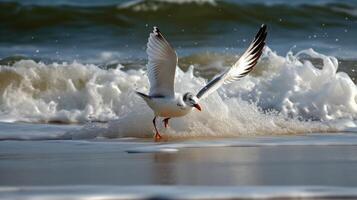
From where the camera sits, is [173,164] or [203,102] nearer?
[173,164]

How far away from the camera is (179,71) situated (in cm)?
1258

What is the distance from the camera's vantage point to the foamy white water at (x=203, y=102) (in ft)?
30.7

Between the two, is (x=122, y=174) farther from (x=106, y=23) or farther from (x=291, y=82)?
(x=106, y=23)

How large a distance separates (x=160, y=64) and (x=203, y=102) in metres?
0.69

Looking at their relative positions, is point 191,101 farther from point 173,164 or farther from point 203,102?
point 173,164

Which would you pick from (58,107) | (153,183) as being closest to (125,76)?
(58,107)

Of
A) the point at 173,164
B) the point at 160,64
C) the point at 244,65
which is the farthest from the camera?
the point at 244,65

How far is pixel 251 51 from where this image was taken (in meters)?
9.66

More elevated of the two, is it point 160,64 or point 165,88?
point 160,64

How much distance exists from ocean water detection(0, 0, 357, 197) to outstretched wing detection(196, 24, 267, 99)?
0.22 m

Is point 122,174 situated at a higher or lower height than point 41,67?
higher

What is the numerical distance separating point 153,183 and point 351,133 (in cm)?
380

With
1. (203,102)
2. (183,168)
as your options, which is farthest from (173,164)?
(203,102)

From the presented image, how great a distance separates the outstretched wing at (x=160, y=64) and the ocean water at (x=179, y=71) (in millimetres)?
363
